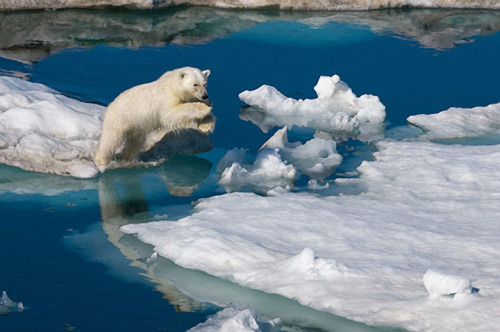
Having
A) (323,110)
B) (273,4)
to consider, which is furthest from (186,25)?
(323,110)

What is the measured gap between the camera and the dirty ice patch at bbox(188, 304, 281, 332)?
5.61 m

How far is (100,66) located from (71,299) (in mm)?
6671

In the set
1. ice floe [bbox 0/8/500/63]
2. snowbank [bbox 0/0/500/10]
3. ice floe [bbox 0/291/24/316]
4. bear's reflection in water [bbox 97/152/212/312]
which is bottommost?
ice floe [bbox 0/291/24/316]

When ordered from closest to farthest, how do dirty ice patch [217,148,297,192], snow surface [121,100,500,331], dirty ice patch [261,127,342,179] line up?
snow surface [121,100,500,331] → dirty ice patch [217,148,297,192] → dirty ice patch [261,127,342,179]

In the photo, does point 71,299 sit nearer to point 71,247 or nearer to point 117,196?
point 71,247

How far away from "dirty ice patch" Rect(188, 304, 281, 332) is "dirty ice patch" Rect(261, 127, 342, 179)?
340cm

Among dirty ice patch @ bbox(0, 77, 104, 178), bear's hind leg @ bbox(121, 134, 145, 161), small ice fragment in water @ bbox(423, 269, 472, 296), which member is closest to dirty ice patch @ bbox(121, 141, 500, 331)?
small ice fragment in water @ bbox(423, 269, 472, 296)

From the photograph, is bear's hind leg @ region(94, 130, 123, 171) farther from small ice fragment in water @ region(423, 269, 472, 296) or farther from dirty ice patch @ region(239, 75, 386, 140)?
small ice fragment in water @ region(423, 269, 472, 296)

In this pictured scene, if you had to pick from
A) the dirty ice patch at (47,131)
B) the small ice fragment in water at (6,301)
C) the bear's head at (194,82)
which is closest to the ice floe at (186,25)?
the dirty ice patch at (47,131)

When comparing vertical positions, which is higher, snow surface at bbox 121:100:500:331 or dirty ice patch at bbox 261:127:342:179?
dirty ice patch at bbox 261:127:342:179

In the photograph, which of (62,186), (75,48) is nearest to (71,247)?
(62,186)

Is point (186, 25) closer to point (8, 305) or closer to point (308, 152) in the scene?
point (308, 152)

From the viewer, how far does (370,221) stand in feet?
24.1

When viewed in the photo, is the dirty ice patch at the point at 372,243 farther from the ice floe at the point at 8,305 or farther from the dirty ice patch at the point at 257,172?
the ice floe at the point at 8,305
